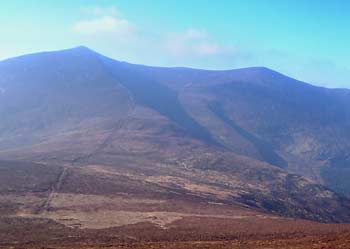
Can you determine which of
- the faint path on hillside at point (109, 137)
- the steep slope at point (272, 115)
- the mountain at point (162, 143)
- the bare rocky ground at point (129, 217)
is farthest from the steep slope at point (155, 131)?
the bare rocky ground at point (129, 217)

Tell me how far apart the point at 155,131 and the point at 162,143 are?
8.34 meters

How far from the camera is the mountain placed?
45.2m

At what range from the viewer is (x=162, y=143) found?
86.8 m

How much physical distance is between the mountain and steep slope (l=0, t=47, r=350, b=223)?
12.1 inches

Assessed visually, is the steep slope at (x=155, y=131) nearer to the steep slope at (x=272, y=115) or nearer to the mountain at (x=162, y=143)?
the mountain at (x=162, y=143)

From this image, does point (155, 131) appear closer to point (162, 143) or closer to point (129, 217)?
point (162, 143)

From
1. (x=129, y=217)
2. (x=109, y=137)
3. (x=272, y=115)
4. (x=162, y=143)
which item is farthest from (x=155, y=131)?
(x=129, y=217)

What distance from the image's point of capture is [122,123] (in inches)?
3939

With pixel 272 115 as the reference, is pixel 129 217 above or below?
below

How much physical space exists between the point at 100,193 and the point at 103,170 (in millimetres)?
14682

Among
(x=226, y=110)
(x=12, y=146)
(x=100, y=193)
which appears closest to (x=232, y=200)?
(x=100, y=193)

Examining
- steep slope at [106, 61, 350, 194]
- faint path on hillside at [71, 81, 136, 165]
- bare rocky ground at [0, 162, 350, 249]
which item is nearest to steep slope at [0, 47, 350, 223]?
faint path on hillside at [71, 81, 136, 165]

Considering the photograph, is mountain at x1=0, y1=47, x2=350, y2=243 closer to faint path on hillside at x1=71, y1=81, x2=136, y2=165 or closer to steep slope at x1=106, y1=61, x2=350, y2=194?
faint path on hillside at x1=71, y1=81, x2=136, y2=165

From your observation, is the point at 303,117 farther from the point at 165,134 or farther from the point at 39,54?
the point at 39,54
